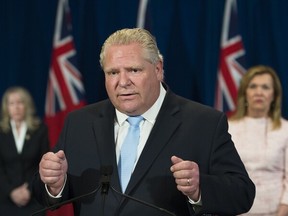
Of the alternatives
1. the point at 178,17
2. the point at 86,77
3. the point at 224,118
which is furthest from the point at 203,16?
the point at 224,118

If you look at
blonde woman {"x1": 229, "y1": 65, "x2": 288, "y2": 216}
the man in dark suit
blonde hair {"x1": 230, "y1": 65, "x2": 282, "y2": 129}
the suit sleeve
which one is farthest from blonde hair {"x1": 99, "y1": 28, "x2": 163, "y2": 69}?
blonde hair {"x1": 230, "y1": 65, "x2": 282, "y2": 129}

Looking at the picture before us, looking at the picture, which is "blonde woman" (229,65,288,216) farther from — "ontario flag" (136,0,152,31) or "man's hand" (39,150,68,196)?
"man's hand" (39,150,68,196)

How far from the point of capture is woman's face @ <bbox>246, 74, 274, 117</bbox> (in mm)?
3553

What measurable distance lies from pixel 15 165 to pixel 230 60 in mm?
1824

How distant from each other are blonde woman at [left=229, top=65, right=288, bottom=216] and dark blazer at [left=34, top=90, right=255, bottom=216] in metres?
1.38

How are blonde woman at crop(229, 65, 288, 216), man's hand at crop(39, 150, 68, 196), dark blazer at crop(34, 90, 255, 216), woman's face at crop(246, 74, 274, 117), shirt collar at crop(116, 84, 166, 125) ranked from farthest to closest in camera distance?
woman's face at crop(246, 74, 274, 117) → blonde woman at crop(229, 65, 288, 216) → shirt collar at crop(116, 84, 166, 125) → dark blazer at crop(34, 90, 255, 216) → man's hand at crop(39, 150, 68, 196)

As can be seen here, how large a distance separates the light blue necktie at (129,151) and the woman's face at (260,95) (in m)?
1.66

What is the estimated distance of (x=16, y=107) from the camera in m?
4.75

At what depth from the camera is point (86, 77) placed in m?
5.03

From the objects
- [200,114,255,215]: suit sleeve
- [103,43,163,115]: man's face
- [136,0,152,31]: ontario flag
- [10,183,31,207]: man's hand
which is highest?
[136,0,152,31]: ontario flag

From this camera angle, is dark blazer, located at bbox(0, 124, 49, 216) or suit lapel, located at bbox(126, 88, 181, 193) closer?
suit lapel, located at bbox(126, 88, 181, 193)

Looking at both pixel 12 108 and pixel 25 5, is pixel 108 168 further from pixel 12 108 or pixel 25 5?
pixel 25 5

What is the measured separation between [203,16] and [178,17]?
204 mm

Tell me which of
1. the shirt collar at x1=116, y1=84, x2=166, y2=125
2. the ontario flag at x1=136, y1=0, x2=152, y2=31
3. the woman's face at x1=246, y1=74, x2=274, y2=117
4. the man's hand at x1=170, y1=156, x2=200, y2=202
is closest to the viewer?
the man's hand at x1=170, y1=156, x2=200, y2=202
